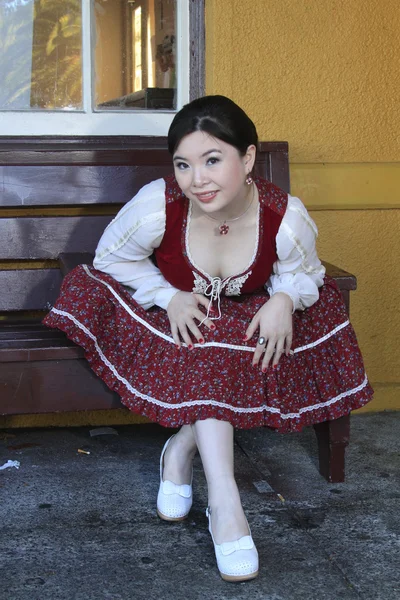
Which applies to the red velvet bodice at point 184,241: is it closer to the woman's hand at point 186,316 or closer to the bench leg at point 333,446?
the woman's hand at point 186,316

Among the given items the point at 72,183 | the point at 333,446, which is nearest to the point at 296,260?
the point at 333,446

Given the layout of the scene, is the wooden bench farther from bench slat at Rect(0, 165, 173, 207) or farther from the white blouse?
the white blouse

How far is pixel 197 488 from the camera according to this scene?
295 centimetres

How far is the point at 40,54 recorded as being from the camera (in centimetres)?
353

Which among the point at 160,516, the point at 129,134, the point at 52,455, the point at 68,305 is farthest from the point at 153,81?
the point at 160,516

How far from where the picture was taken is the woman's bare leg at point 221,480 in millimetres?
2352

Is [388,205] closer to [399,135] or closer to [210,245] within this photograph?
[399,135]

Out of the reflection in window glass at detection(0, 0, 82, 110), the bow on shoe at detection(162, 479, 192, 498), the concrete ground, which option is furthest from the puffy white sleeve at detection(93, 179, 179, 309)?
the reflection in window glass at detection(0, 0, 82, 110)

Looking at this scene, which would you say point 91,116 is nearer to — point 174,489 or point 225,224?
point 225,224

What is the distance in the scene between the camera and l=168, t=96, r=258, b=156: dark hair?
2465mm

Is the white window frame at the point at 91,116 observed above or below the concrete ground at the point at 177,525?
above

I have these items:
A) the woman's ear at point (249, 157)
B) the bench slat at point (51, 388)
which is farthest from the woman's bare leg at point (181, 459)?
the woman's ear at point (249, 157)

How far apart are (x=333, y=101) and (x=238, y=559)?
6.85ft

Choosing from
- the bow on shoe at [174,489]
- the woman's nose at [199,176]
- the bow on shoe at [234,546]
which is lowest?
the bow on shoe at [174,489]
